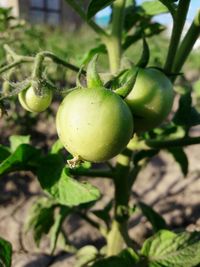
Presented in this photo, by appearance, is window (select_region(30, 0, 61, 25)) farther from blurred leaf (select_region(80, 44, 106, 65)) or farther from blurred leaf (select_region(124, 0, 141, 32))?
blurred leaf (select_region(80, 44, 106, 65))

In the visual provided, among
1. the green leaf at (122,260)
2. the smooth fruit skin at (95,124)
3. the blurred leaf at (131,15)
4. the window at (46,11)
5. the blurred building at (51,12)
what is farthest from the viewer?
the window at (46,11)

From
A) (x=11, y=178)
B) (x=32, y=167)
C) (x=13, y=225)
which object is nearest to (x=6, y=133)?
(x=11, y=178)

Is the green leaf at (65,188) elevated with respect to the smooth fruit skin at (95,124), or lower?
lower

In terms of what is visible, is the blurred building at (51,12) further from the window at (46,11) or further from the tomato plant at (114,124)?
the tomato plant at (114,124)

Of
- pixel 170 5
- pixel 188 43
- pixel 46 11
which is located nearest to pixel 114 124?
pixel 170 5

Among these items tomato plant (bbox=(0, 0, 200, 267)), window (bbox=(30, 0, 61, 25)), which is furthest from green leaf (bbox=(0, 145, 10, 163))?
window (bbox=(30, 0, 61, 25))

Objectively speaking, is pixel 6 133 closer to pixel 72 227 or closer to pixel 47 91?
pixel 72 227

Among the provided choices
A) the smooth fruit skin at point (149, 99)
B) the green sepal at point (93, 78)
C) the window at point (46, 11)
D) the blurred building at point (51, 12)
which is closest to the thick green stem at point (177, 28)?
the smooth fruit skin at point (149, 99)
